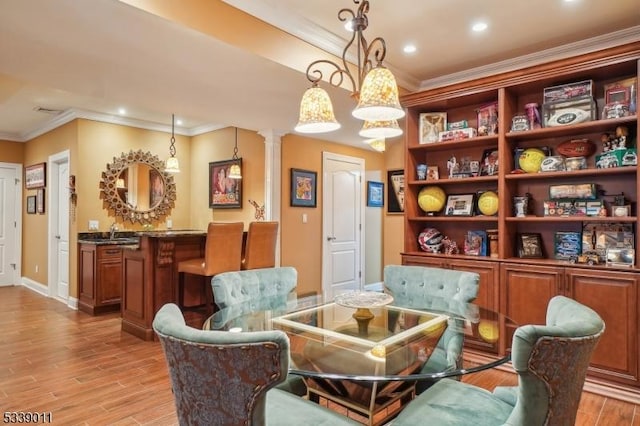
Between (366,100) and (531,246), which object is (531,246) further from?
(366,100)

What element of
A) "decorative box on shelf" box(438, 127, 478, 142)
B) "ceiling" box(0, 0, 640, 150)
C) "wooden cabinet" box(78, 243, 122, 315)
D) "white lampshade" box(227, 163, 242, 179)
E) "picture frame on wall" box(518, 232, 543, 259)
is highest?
"ceiling" box(0, 0, 640, 150)

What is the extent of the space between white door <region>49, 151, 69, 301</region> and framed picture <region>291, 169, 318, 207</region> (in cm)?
312

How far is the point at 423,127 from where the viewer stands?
12.1 ft

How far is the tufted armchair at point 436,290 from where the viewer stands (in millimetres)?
2054

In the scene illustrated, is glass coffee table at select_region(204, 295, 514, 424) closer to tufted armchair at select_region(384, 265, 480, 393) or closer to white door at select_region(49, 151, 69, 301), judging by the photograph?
tufted armchair at select_region(384, 265, 480, 393)

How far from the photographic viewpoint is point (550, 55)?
3.35 metres

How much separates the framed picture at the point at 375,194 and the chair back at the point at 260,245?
2.53 metres

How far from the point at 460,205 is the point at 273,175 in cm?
232

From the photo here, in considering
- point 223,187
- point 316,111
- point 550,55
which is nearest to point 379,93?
point 316,111

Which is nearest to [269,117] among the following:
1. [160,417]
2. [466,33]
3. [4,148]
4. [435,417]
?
[466,33]

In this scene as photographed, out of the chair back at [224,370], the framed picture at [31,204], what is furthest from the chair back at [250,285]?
the framed picture at [31,204]

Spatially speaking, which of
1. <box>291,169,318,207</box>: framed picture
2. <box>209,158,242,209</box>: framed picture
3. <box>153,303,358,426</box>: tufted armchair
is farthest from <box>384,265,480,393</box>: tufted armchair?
<box>209,158,242,209</box>: framed picture

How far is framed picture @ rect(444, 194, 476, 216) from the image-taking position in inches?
138

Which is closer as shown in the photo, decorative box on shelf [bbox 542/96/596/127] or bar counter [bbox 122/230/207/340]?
decorative box on shelf [bbox 542/96/596/127]
